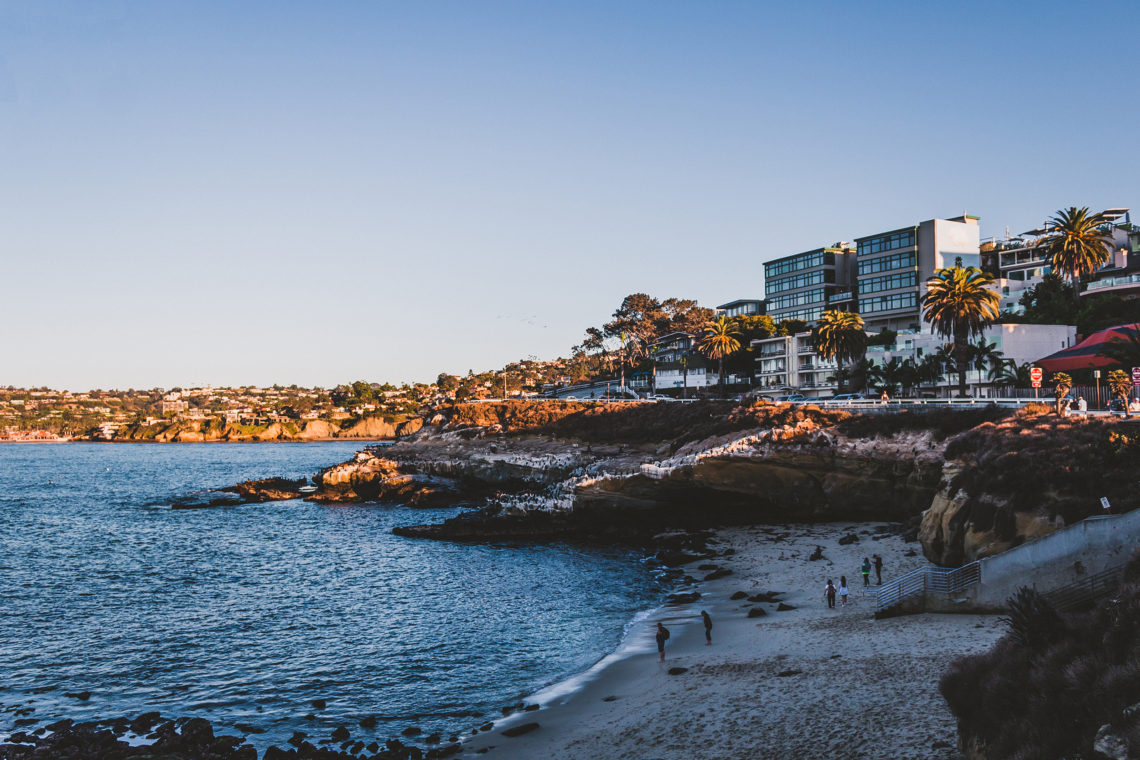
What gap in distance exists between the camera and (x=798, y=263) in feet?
443

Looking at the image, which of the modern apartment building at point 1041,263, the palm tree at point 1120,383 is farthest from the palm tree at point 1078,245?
the palm tree at point 1120,383

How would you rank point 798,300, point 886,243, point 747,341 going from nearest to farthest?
point 886,243
point 747,341
point 798,300

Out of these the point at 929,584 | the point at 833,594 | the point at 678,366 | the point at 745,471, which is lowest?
the point at 833,594

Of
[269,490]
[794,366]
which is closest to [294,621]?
[269,490]

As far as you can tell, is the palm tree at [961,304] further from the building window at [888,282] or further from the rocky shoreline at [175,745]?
the rocky shoreline at [175,745]

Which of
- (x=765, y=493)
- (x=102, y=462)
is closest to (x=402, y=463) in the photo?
(x=765, y=493)

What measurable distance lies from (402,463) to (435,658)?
70.5 metres

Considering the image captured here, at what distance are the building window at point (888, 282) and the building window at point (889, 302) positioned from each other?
1431 mm

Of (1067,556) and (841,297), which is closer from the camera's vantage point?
(1067,556)

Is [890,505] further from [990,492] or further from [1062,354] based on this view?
[990,492]

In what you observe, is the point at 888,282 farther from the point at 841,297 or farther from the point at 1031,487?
the point at 1031,487

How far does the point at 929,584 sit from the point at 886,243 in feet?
328

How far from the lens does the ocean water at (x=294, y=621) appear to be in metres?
27.8

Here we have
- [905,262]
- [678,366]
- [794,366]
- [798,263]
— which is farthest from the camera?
[678,366]
